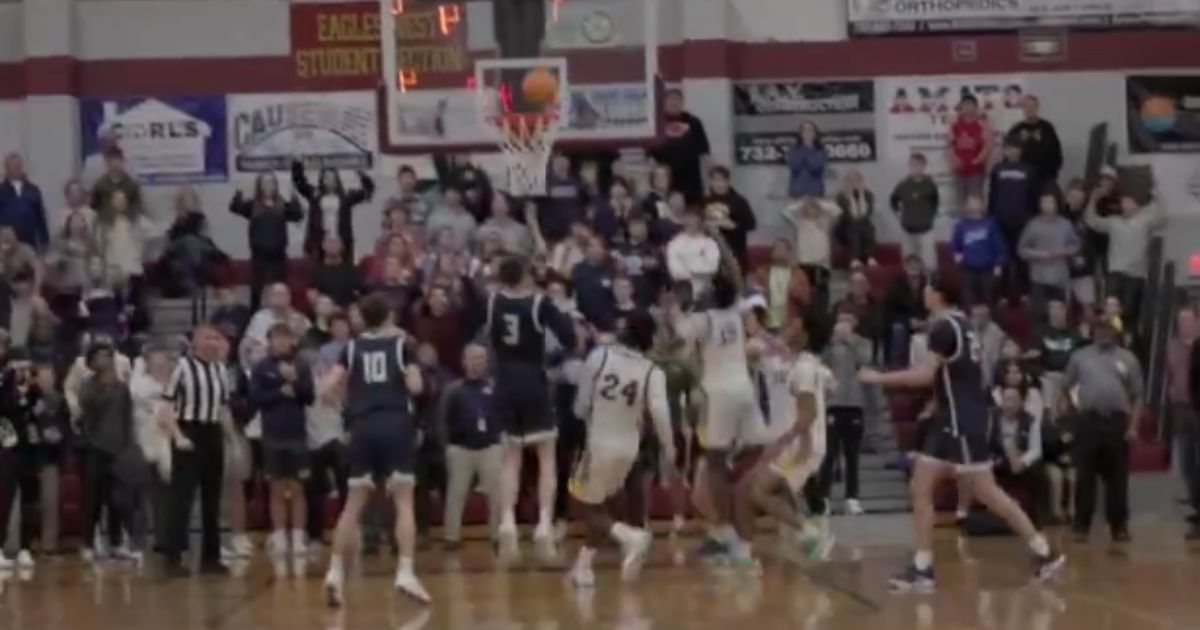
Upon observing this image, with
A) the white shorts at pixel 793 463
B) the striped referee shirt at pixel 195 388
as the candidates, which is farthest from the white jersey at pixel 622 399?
the striped referee shirt at pixel 195 388

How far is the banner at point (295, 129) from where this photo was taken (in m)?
29.7

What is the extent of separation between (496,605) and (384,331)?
2055 millimetres

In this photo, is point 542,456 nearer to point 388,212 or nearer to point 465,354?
point 465,354

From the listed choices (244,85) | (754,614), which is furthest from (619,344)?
(244,85)

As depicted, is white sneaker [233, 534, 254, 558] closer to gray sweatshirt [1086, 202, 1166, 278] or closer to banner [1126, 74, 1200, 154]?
gray sweatshirt [1086, 202, 1166, 278]

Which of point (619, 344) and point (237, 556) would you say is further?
point (237, 556)

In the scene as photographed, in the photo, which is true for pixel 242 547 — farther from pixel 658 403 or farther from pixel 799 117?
pixel 799 117

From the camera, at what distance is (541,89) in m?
24.1

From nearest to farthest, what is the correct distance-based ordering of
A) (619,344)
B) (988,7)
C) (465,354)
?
(619,344)
(465,354)
(988,7)

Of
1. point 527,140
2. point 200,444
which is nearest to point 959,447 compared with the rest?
point 200,444

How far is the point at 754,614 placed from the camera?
14.5 metres

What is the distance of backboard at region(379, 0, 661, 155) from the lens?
78.7 feet

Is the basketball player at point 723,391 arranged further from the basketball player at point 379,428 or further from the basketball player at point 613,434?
the basketball player at point 379,428

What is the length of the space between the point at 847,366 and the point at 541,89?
453cm
